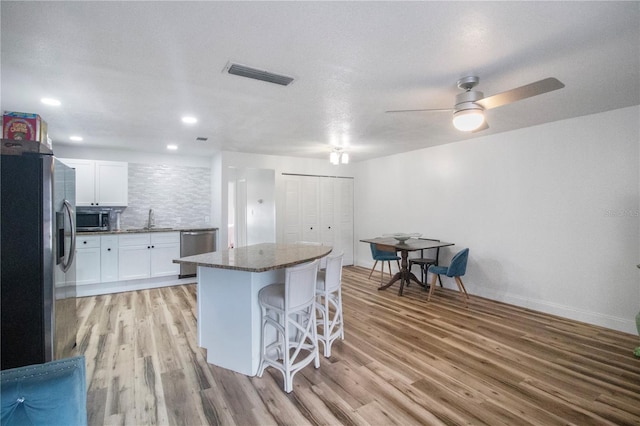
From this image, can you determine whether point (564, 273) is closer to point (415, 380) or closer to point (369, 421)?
point (415, 380)

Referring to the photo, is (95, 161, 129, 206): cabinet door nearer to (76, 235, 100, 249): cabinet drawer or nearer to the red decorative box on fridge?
(76, 235, 100, 249): cabinet drawer

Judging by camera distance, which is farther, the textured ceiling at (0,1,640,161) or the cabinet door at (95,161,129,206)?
the cabinet door at (95,161,129,206)

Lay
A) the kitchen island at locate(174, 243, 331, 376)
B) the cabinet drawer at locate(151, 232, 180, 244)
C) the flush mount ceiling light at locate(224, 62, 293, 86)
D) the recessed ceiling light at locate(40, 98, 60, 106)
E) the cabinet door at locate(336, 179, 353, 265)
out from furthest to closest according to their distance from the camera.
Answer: the cabinet door at locate(336, 179, 353, 265)
the cabinet drawer at locate(151, 232, 180, 244)
the recessed ceiling light at locate(40, 98, 60, 106)
the kitchen island at locate(174, 243, 331, 376)
the flush mount ceiling light at locate(224, 62, 293, 86)

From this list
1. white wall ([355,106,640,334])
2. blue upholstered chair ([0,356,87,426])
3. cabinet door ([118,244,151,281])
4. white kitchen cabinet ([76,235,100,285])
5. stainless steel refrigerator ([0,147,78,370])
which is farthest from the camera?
cabinet door ([118,244,151,281])

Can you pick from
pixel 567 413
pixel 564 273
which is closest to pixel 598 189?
pixel 564 273

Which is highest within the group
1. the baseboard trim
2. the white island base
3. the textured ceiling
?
the textured ceiling

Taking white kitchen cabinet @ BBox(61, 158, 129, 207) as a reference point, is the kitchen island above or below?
below

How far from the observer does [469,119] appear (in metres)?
2.31

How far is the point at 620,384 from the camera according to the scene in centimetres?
224

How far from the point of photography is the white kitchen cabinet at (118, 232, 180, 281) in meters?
4.71

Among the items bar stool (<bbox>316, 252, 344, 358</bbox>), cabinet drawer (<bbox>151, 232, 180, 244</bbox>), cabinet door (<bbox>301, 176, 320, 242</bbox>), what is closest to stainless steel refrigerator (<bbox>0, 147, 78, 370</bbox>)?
bar stool (<bbox>316, 252, 344, 358</bbox>)

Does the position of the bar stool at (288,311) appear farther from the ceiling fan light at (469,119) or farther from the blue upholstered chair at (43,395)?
the ceiling fan light at (469,119)

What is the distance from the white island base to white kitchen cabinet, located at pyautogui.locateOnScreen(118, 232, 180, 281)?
254cm

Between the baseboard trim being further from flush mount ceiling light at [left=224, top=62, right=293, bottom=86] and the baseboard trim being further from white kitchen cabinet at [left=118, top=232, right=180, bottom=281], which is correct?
flush mount ceiling light at [left=224, top=62, right=293, bottom=86]
